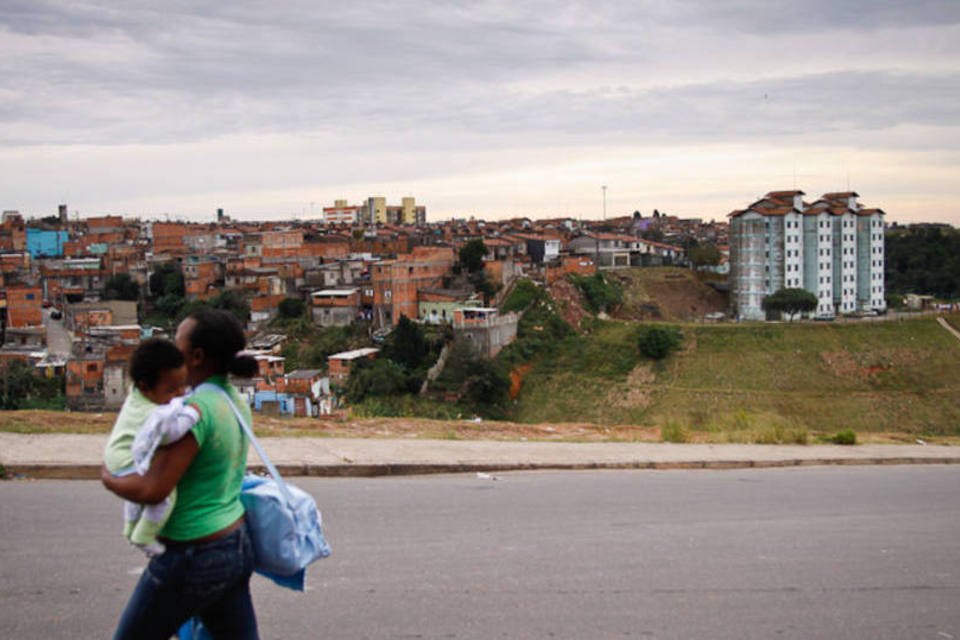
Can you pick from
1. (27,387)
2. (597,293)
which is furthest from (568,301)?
(27,387)

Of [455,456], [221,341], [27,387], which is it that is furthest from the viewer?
[27,387]

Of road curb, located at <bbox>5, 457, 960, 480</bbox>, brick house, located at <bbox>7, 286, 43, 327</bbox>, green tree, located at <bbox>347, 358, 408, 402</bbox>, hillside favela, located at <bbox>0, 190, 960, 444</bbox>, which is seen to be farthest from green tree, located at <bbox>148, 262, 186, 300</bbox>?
road curb, located at <bbox>5, 457, 960, 480</bbox>

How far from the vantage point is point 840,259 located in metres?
65.4

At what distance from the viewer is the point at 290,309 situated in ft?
172

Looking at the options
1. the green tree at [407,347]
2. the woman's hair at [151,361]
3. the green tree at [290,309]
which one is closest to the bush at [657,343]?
the green tree at [407,347]

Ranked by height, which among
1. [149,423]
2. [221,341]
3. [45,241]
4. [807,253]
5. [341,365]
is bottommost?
[341,365]

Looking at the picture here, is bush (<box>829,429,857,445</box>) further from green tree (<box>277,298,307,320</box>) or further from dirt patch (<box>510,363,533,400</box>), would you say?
green tree (<box>277,298,307,320</box>)

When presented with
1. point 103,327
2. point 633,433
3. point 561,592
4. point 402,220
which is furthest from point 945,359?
point 402,220

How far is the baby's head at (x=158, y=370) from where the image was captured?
3.36 m

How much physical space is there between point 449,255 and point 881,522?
52.4m

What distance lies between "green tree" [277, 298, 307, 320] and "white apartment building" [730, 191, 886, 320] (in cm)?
2929

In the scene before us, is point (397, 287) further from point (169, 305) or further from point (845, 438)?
point (845, 438)

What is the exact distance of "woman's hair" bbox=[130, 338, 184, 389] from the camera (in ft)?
11.0

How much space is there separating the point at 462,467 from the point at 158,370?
6.02 meters
